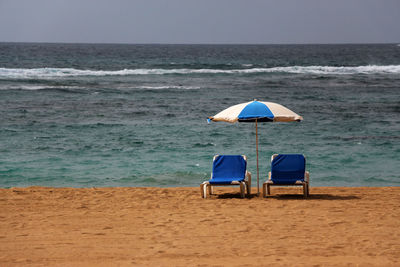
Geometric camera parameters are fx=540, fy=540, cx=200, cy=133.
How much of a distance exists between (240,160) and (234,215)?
1.75 m

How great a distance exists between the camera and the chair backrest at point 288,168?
29.2 feet

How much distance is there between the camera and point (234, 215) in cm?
759

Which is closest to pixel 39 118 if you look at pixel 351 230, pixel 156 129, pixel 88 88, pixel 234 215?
pixel 156 129

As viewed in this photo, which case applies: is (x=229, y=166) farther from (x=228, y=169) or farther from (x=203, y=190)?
(x=203, y=190)

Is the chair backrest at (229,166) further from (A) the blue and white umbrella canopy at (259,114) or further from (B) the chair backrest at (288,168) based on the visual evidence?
(A) the blue and white umbrella canopy at (259,114)

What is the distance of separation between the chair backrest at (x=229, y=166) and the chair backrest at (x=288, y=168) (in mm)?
532

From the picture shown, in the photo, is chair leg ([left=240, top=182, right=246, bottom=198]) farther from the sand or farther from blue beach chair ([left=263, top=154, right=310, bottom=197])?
blue beach chair ([left=263, top=154, right=310, bottom=197])

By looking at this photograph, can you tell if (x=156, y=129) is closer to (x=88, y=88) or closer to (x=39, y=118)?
(x=39, y=118)

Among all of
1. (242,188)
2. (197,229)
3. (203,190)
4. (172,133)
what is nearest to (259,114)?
(242,188)

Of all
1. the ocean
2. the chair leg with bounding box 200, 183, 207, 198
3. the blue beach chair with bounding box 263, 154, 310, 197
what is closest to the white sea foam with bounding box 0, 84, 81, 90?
the ocean

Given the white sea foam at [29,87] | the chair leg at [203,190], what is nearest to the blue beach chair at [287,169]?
the chair leg at [203,190]

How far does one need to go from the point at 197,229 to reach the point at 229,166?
8.23 feet

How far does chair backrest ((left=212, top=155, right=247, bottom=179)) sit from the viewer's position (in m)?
9.14

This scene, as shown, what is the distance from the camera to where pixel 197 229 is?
6816 mm
